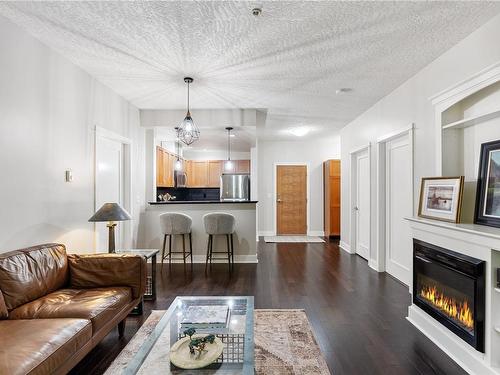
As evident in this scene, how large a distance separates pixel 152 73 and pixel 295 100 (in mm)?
2060

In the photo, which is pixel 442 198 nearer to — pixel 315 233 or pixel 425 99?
pixel 425 99

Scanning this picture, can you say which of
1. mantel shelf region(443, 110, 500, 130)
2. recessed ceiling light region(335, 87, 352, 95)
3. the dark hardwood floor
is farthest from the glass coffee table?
recessed ceiling light region(335, 87, 352, 95)

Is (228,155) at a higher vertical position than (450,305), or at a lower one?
higher

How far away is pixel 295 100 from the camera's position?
4.30 metres

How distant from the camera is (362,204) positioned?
5.22 m

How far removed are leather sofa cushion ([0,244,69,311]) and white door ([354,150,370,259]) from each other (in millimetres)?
4343

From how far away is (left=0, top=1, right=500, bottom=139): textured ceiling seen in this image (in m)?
2.13

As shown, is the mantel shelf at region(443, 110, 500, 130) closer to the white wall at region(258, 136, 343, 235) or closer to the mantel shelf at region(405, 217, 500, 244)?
the mantel shelf at region(405, 217, 500, 244)

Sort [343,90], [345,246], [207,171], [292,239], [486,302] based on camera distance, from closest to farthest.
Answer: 1. [486,302]
2. [343,90]
3. [345,246]
4. [292,239]
5. [207,171]

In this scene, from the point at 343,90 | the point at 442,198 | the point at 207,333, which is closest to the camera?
the point at 207,333

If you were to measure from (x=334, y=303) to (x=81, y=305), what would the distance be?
96.3 inches

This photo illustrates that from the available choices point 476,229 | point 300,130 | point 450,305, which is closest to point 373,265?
point 450,305

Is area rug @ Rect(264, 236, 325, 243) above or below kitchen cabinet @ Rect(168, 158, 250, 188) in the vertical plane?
below

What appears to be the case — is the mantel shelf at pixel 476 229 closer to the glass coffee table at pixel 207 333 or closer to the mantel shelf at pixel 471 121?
the mantel shelf at pixel 471 121
